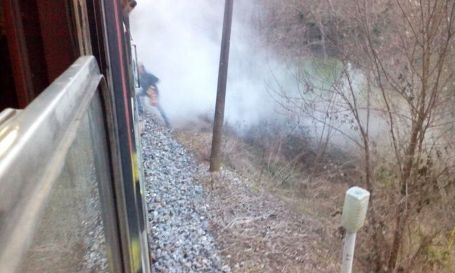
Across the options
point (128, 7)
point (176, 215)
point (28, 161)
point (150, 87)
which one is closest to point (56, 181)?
point (28, 161)

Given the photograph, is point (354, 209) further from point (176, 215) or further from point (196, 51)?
point (196, 51)

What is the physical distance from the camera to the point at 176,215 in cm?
594

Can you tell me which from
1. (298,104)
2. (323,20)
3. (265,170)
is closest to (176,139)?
(265,170)

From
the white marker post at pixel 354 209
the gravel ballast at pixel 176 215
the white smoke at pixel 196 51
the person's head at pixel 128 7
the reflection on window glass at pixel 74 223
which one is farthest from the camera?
the white smoke at pixel 196 51

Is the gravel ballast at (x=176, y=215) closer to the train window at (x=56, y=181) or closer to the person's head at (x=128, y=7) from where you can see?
the person's head at (x=128, y=7)

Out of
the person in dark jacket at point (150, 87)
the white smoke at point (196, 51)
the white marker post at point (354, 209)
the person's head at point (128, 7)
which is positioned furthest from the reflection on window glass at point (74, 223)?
the white smoke at point (196, 51)

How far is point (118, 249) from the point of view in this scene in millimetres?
1401

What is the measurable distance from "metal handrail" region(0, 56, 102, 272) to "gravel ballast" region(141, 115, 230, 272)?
421 centimetres

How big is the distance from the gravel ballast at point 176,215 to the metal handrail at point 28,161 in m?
4.21

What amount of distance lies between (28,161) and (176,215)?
5629 mm

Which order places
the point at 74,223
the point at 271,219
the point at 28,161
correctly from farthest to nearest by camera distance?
the point at 271,219 → the point at 74,223 → the point at 28,161

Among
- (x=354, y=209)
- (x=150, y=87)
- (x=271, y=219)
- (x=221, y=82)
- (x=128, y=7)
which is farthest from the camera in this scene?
(x=150, y=87)

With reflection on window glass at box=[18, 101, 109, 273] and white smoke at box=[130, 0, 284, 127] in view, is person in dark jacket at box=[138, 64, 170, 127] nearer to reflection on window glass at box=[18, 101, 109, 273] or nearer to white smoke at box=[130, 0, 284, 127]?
white smoke at box=[130, 0, 284, 127]

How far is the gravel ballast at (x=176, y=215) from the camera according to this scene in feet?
15.9
